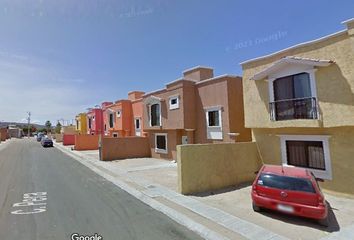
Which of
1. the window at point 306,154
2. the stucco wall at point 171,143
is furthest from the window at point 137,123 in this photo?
the window at point 306,154

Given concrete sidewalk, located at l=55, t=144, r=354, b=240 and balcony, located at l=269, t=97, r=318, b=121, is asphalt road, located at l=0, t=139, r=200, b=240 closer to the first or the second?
concrete sidewalk, located at l=55, t=144, r=354, b=240

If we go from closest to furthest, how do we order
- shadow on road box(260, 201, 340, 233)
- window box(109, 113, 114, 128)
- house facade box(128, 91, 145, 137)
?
shadow on road box(260, 201, 340, 233), house facade box(128, 91, 145, 137), window box(109, 113, 114, 128)

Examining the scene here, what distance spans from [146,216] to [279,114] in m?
7.91

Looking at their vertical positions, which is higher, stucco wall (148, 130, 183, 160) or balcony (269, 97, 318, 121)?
balcony (269, 97, 318, 121)

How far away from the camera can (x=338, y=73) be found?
31.0ft

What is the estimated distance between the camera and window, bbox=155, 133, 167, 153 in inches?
866

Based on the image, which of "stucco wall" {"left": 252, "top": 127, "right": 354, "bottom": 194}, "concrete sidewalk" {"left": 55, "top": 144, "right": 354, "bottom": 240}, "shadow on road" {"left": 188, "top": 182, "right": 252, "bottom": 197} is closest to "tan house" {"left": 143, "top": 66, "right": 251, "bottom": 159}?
"shadow on road" {"left": 188, "top": 182, "right": 252, "bottom": 197}

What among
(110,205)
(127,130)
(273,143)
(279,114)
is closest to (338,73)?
(279,114)

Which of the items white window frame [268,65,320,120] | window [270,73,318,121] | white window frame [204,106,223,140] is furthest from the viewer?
white window frame [204,106,223,140]

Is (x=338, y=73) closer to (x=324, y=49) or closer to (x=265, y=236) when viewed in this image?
(x=324, y=49)

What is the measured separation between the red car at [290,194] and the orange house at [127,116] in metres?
21.9

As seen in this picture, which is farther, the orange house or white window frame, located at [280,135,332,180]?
the orange house

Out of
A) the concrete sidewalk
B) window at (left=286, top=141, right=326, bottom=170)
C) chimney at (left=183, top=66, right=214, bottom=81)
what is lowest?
the concrete sidewalk

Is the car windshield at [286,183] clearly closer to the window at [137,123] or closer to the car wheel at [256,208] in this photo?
the car wheel at [256,208]
